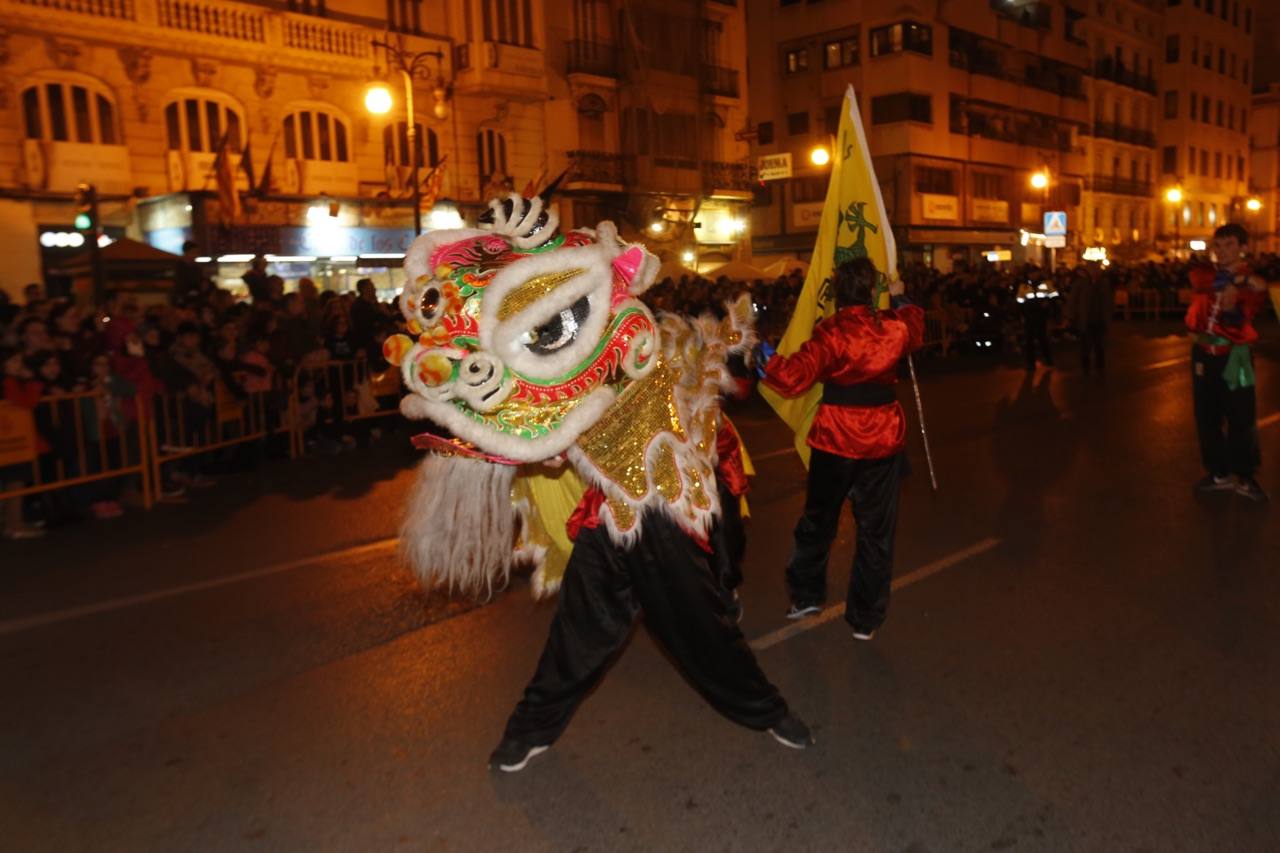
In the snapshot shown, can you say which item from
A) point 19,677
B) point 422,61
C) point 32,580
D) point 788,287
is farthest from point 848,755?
point 422,61

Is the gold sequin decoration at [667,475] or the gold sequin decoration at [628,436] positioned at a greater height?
the gold sequin decoration at [628,436]

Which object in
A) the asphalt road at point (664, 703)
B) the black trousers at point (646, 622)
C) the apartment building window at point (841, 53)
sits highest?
the apartment building window at point (841, 53)

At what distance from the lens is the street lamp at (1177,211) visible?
2142 inches

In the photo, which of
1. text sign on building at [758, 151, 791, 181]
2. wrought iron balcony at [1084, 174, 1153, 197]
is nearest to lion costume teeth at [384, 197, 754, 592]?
text sign on building at [758, 151, 791, 181]

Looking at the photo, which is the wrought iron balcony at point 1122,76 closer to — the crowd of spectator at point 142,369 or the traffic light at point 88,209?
the traffic light at point 88,209

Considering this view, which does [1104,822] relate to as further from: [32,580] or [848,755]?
[32,580]

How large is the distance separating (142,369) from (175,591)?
131 inches

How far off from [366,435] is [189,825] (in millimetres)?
8400

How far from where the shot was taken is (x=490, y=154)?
83.4 ft

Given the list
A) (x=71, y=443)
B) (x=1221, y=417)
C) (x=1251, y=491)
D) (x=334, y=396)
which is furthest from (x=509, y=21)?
(x=1251, y=491)

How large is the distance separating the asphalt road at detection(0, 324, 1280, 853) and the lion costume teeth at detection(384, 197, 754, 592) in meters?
0.85

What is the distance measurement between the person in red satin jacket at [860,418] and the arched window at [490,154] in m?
21.3

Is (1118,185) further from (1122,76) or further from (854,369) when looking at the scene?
(854,369)

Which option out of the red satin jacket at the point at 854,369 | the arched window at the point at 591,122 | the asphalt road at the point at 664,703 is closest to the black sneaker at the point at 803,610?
the asphalt road at the point at 664,703
